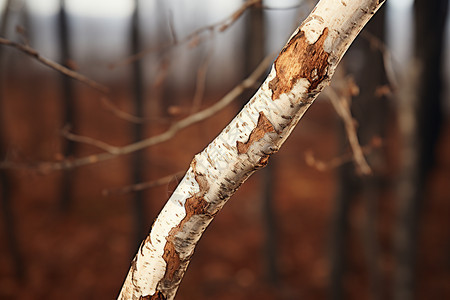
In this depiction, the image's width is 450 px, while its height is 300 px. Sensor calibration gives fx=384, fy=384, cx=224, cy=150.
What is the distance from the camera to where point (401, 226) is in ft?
12.8

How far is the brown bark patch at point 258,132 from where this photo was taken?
1.21 m

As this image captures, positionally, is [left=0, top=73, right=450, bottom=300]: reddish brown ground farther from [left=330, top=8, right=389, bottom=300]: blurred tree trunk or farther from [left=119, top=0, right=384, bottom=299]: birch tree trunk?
[left=119, top=0, right=384, bottom=299]: birch tree trunk

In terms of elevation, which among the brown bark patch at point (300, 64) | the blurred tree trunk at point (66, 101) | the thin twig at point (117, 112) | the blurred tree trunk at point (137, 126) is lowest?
the brown bark patch at point (300, 64)

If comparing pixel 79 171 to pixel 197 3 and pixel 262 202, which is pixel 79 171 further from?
pixel 197 3

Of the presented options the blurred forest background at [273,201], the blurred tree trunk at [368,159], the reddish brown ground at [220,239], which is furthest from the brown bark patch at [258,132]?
the reddish brown ground at [220,239]

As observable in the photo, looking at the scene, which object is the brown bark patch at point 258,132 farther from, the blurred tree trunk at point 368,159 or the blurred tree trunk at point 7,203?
the blurred tree trunk at point 7,203

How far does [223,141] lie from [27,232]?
7.36 meters

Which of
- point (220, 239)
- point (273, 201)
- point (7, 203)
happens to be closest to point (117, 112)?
point (273, 201)

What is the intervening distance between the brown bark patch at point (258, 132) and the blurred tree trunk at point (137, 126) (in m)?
4.29

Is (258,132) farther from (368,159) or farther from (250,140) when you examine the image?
(368,159)

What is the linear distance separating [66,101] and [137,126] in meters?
2.75

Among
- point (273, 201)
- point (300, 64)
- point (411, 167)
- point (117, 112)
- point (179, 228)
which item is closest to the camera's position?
point (300, 64)

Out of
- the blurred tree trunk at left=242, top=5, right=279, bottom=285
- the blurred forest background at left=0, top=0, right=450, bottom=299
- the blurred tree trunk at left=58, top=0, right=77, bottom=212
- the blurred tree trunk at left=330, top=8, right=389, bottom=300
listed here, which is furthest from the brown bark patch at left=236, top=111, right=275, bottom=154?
the blurred tree trunk at left=58, top=0, right=77, bottom=212

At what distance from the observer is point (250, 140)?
1.22 m
